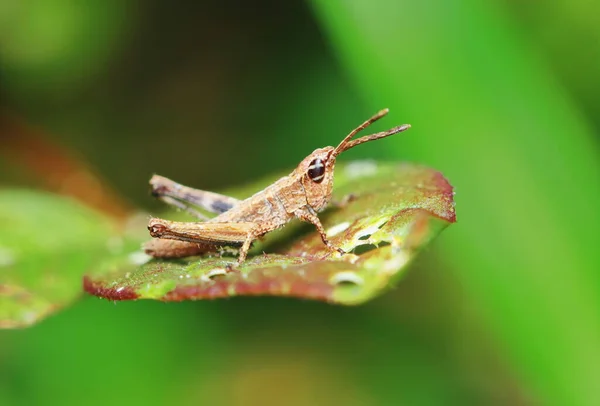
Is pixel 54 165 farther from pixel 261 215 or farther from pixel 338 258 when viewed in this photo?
pixel 338 258

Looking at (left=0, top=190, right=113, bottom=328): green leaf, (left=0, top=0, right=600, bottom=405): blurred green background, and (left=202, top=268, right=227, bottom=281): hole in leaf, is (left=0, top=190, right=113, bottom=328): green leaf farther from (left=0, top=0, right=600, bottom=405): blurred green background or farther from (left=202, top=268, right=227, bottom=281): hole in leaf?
(left=202, top=268, right=227, bottom=281): hole in leaf

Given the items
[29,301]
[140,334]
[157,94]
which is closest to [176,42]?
[157,94]

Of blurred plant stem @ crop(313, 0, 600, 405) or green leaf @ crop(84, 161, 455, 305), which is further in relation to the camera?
blurred plant stem @ crop(313, 0, 600, 405)

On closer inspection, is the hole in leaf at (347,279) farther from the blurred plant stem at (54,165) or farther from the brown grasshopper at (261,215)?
the blurred plant stem at (54,165)

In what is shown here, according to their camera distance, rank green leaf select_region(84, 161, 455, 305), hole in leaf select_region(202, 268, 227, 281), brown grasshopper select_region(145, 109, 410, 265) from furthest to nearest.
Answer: brown grasshopper select_region(145, 109, 410, 265) < hole in leaf select_region(202, 268, 227, 281) < green leaf select_region(84, 161, 455, 305)

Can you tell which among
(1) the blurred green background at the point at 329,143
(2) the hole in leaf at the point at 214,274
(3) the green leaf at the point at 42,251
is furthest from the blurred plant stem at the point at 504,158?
(3) the green leaf at the point at 42,251

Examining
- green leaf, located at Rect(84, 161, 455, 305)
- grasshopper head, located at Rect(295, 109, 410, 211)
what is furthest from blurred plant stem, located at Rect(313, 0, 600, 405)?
grasshopper head, located at Rect(295, 109, 410, 211)
